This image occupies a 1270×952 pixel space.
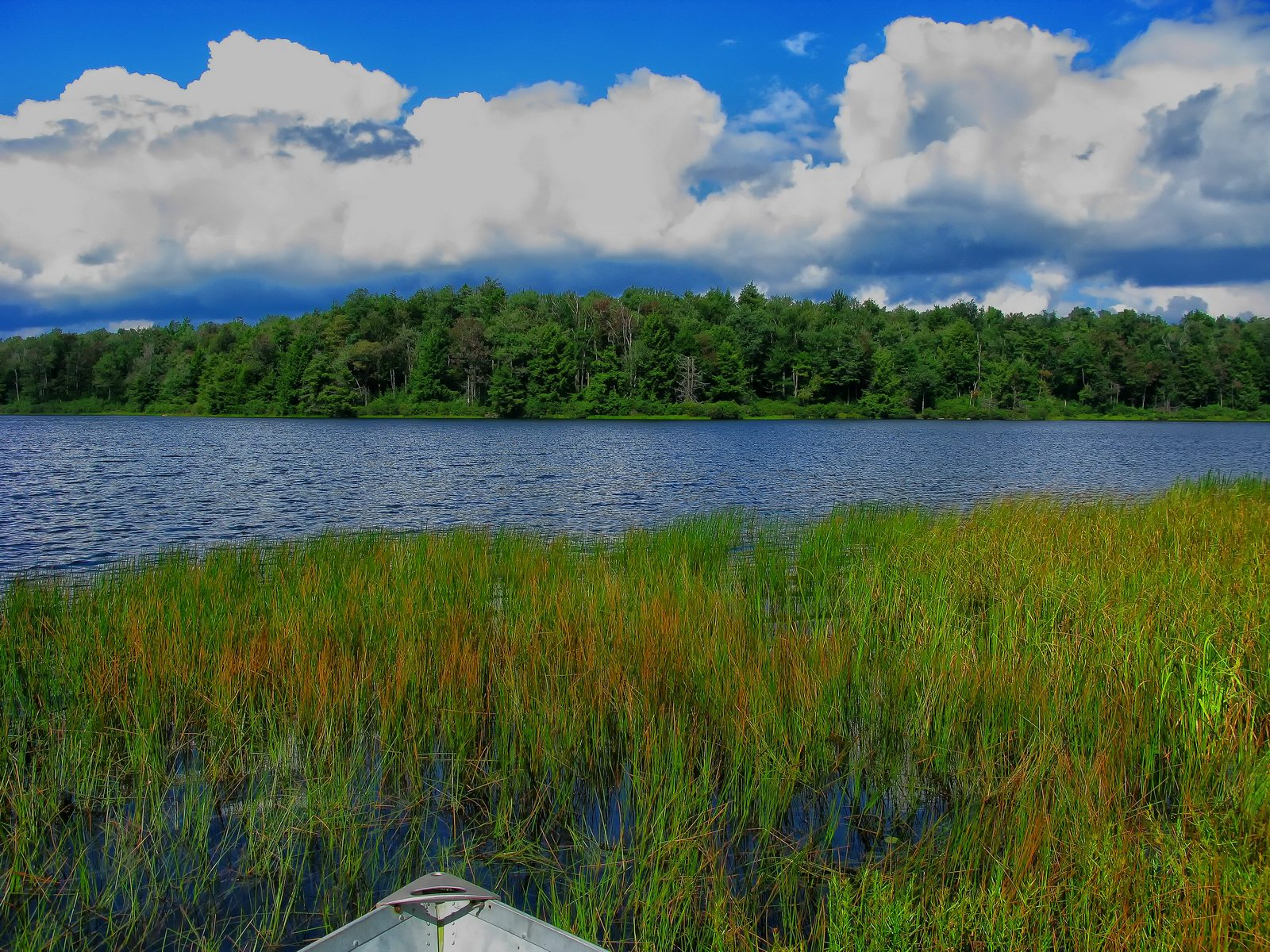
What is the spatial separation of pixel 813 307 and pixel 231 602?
112248mm

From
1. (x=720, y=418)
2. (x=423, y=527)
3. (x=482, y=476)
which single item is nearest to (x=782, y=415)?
(x=720, y=418)

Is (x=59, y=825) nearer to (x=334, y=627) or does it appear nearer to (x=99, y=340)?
(x=334, y=627)

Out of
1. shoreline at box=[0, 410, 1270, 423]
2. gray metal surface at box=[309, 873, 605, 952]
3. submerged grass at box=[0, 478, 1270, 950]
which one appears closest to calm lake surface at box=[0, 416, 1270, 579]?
submerged grass at box=[0, 478, 1270, 950]

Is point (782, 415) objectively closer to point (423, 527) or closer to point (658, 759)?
point (423, 527)

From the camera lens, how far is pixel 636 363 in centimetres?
9125

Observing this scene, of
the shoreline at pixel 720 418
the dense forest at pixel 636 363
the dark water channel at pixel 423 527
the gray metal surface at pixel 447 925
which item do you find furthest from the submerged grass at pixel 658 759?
the dense forest at pixel 636 363

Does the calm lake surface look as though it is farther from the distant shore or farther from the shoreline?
the distant shore

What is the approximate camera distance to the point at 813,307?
11338cm

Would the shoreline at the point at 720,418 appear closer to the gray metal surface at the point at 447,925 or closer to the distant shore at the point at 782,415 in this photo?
the distant shore at the point at 782,415

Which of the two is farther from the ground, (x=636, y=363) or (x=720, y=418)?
(x=636, y=363)

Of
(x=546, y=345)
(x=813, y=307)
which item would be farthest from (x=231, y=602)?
(x=813, y=307)

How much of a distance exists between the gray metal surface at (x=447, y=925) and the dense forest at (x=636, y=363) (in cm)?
8601

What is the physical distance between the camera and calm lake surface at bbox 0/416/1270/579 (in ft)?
55.3

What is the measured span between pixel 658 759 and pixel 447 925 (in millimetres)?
1661
